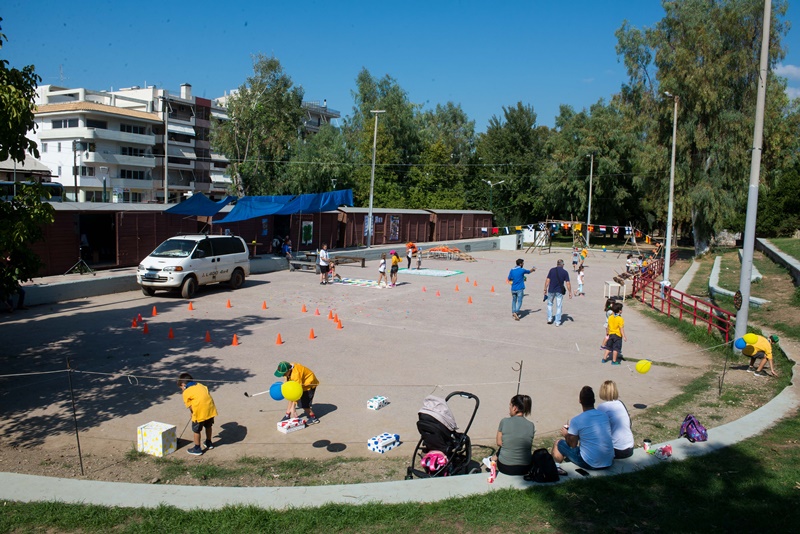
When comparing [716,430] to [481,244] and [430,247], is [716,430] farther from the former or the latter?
[481,244]

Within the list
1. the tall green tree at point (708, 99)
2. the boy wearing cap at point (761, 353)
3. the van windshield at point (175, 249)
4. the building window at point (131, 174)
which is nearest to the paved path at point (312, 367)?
the boy wearing cap at point (761, 353)

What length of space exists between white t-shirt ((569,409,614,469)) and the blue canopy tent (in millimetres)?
22068

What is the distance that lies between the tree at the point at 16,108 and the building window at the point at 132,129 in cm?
5855

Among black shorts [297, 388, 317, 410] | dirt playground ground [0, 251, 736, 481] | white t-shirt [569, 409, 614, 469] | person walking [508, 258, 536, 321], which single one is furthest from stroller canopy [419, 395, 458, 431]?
person walking [508, 258, 536, 321]

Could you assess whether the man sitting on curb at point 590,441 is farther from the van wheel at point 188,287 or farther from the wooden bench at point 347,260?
the wooden bench at point 347,260

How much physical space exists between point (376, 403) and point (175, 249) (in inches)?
533

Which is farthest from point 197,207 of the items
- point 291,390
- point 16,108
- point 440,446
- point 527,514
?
point 527,514

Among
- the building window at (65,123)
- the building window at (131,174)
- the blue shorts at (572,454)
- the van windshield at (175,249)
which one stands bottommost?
the blue shorts at (572,454)

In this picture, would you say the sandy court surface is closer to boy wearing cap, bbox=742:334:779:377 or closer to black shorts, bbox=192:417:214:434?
black shorts, bbox=192:417:214:434

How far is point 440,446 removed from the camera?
6.61 m

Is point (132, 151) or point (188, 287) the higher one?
point (132, 151)

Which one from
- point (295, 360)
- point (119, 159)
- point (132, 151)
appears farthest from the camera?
point (132, 151)

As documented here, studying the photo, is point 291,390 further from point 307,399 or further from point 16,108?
point 16,108

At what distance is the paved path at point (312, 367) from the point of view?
6.30m
